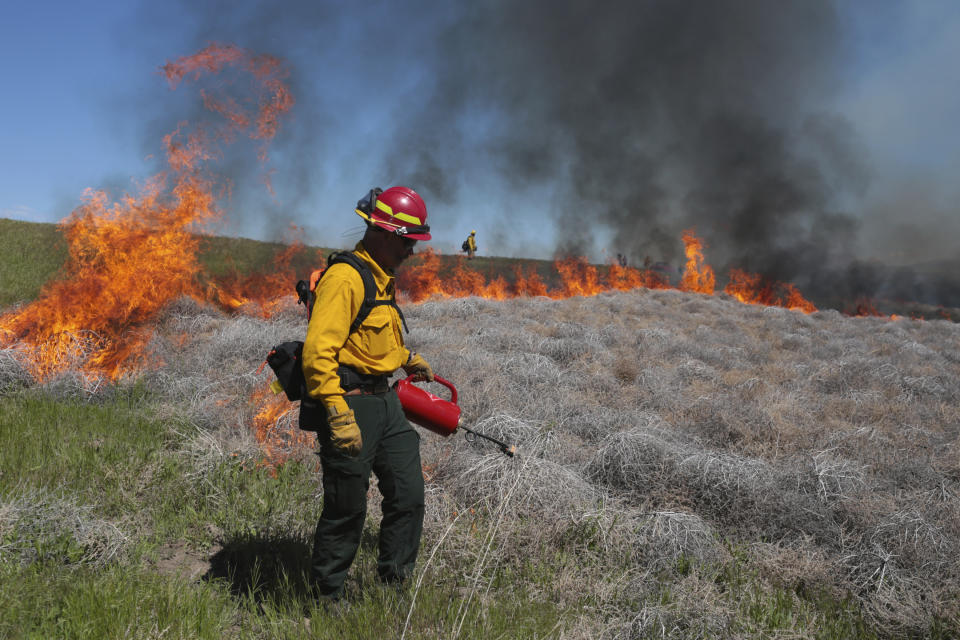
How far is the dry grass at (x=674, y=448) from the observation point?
3.77 meters

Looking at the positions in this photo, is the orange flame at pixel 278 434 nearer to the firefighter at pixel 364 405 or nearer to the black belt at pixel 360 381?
the firefighter at pixel 364 405

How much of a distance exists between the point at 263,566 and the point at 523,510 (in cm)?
192

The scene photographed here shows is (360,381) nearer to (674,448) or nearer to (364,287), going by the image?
(364,287)

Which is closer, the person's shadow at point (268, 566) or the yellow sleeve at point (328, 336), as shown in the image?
the yellow sleeve at point (328, 336)

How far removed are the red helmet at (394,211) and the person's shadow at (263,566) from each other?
212cm

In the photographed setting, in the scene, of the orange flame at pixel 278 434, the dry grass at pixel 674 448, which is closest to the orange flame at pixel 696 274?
the dry grass at pixel 674 448

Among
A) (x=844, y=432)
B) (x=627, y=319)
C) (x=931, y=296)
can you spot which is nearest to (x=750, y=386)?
(x=844, y=432)

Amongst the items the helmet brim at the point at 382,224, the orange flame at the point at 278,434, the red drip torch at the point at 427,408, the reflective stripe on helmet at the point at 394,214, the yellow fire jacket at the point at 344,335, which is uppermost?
the reflective stripe on helmet at the point at 394,214

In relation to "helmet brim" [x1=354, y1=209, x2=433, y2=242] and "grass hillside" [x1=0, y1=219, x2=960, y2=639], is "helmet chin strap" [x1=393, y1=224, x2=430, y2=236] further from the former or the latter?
"grass hillside" [x1=0, y1=219, x2=960, y2=639]

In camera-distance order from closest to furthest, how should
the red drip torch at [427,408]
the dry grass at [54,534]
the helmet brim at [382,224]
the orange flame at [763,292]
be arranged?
the helmet brim at [382,224] → the dry grass at [54,534] → the red drip torch at [427,408] → the orange flame at [763,292]

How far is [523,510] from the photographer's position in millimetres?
4309

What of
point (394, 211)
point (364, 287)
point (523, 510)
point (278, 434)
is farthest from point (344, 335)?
point (278, 434)

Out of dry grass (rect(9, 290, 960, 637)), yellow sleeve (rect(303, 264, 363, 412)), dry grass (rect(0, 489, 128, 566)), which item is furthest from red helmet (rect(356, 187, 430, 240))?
dry grass (rect(0, 489, 128, 566))

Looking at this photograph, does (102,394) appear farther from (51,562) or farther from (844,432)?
(844,432)
